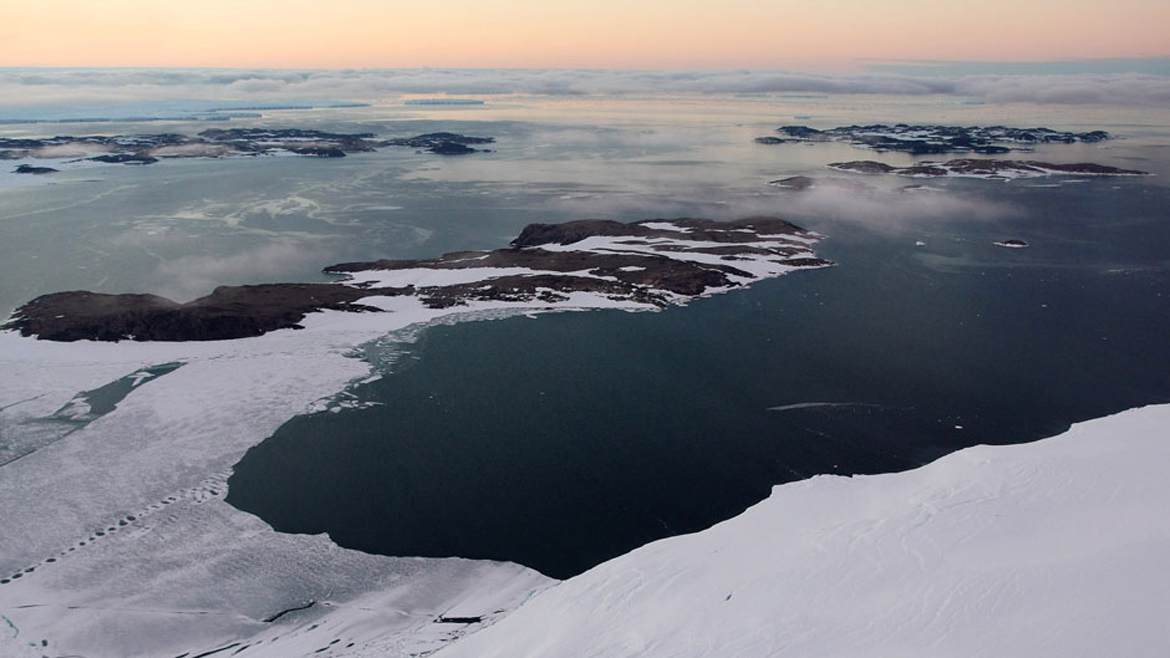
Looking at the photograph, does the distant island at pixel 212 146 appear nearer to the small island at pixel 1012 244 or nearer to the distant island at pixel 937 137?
the distant island at pixel 937 137

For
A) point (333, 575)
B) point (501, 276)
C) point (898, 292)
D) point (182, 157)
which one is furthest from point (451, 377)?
point (182, 157)

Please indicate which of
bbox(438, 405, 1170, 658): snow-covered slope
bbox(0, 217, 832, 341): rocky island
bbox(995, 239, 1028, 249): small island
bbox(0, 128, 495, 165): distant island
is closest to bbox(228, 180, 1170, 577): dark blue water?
bbox(438, 405, 1170, 658): snow-covered slope

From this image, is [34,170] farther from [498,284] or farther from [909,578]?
[909,578]

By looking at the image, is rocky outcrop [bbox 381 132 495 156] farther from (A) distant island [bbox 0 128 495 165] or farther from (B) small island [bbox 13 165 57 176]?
(B) small island [bbox 13 165 57 176]

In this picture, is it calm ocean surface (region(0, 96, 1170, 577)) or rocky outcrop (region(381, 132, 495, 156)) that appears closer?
calm ocean surface (region(0, 96, 1170, 577))

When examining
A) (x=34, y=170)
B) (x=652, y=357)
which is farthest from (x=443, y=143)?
(x=652, y=357)

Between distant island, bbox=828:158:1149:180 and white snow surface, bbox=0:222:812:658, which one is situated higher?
distant island, bbox=828:158:1149:180

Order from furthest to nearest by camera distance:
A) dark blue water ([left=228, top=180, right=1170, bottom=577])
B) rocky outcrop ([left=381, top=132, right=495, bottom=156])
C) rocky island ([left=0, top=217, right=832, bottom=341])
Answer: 1. rocky outcrop ([left=381, top=132, right=495, bottom=156])
2. rocky island ([left=0, top=217, right=832, bottom=341])
3. dark blue water ([left=228, top=180, right=1170, bottom=577])
